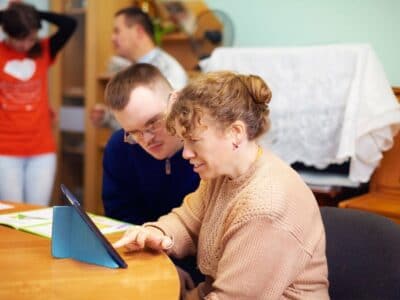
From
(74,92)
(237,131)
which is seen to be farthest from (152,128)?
(74,92)

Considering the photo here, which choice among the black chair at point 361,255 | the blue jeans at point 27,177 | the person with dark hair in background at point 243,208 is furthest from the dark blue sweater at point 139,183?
the blue jeans at point 27,177

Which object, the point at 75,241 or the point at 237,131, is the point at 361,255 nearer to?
the point at 237,131

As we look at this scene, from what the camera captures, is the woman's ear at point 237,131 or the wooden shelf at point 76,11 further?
the wooden shelf at point 76,11

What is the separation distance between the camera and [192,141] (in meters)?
1.13

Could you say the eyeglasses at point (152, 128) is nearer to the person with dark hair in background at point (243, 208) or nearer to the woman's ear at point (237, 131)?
the person with dark hair in background at point (243, 208)

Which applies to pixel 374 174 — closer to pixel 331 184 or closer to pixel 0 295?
pixel 331 184

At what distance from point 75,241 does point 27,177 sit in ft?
6.21

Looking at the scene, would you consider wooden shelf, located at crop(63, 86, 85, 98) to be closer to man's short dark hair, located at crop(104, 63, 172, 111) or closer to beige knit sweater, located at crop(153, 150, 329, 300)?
man's short dark hair, located at crop(104, 63, 172, 111)

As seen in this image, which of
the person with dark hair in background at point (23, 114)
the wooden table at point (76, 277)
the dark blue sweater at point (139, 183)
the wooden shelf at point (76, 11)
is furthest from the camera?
the wooden shelf at point (76, 11)

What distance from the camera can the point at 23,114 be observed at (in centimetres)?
A: 289

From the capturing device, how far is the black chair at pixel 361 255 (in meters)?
1.18

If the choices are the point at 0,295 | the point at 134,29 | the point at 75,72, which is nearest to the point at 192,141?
the point at 0,295

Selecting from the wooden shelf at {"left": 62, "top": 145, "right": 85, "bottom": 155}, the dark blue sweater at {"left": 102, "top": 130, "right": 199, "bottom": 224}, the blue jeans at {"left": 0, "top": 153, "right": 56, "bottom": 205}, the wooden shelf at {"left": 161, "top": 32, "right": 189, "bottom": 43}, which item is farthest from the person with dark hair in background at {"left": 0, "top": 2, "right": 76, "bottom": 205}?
the dark blue sweater at {"left": 102, "top": 130, "right": 199, "bottom": 224}

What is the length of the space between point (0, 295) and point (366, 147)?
1699 mm
